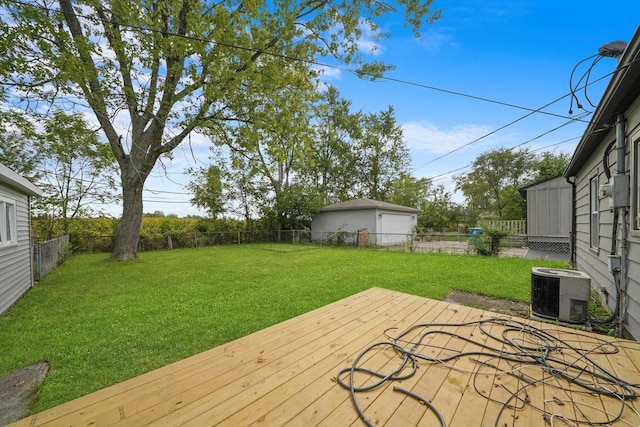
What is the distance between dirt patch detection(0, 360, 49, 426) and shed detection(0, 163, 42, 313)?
3.08 m

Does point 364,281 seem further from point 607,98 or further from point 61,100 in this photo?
point 61,100

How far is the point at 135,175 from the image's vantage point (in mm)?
9266

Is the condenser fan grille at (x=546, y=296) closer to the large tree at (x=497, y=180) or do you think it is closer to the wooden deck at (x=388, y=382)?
the wooden deck at (x=388, y=382)

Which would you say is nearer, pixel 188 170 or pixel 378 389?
pixel 378 389

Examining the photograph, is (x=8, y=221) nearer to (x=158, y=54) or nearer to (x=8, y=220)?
(x=8, y=220)

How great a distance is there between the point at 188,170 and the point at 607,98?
59.9 ft

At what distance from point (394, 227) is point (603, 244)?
1228 cm

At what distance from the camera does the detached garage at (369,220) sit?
48.1 ft

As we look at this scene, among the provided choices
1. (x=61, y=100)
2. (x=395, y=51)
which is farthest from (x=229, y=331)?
(x=395, y=51)

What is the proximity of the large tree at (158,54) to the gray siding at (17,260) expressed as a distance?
8.03 ft

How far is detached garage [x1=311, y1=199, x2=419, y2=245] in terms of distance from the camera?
14.7 meters

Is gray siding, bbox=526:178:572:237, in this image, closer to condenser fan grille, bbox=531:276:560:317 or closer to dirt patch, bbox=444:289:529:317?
dirt patch, bbox=444:289:529:317

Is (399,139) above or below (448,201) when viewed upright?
above

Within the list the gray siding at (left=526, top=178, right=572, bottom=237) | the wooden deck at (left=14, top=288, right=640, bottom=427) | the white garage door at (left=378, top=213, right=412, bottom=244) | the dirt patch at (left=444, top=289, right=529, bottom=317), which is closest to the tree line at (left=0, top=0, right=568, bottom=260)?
the dirt patch at (left=444, top=289, right=529, bottom=317)
